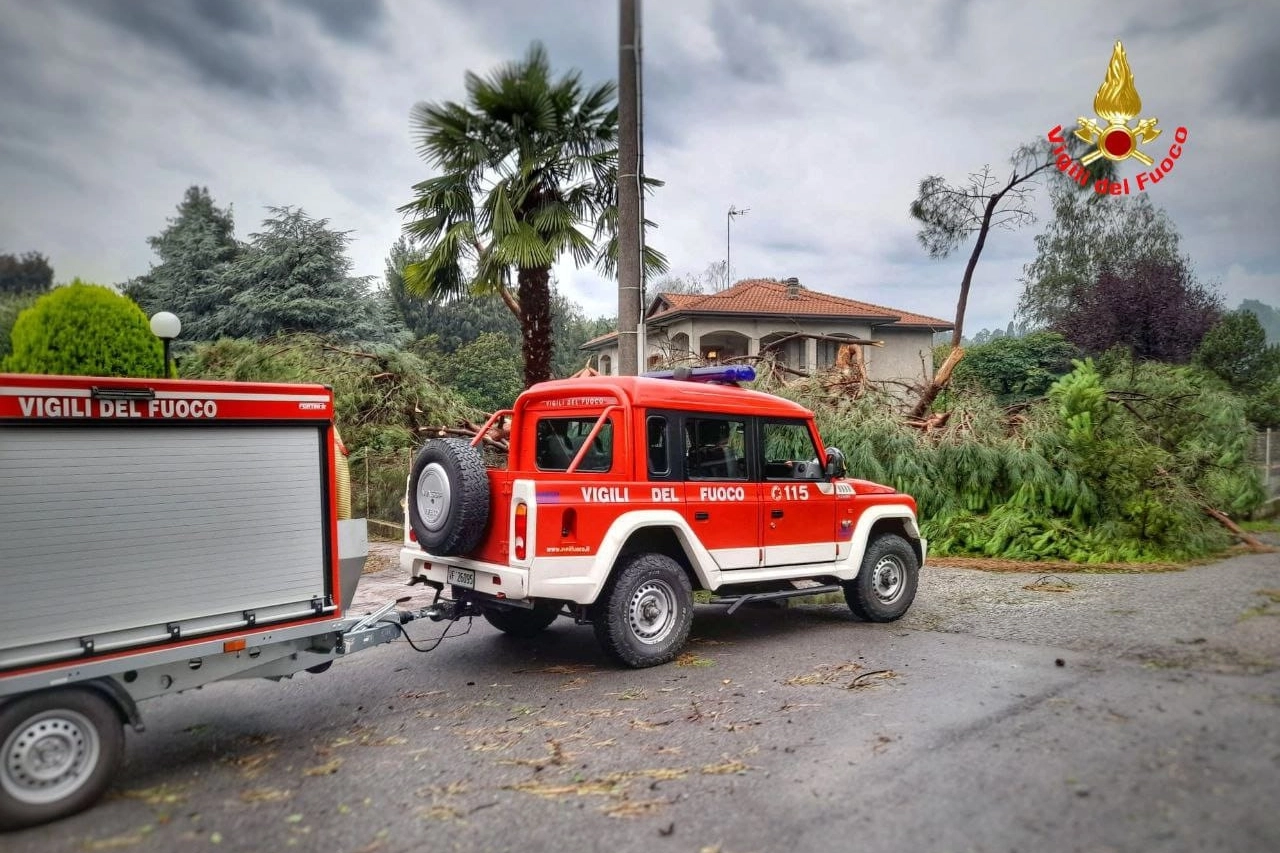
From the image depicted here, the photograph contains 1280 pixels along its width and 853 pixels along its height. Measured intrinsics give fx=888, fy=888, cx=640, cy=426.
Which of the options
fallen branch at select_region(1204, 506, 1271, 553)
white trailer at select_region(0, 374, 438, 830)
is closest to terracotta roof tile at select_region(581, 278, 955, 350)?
fallen branch at select_region(1204, 506, 1271, 553)

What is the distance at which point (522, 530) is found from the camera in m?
6.09

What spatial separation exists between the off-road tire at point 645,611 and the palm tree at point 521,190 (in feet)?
24.5

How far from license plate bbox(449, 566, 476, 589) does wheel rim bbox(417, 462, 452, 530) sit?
40 centimetres

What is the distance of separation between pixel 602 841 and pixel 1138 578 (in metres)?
8.36

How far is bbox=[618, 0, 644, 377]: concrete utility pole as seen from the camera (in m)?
9.66

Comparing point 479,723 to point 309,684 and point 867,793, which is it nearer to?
point 309,684

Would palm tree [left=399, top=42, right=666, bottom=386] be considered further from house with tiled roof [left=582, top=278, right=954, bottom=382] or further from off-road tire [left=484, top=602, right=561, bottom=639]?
house with tiled roof [left=582, top=278, right=954, bottom=382]

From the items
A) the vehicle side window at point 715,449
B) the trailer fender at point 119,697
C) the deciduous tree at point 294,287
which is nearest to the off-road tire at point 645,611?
the vehicle side window at point 715,449

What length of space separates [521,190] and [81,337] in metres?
7.13

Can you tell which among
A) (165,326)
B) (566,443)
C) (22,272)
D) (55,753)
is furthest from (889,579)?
(22,272)

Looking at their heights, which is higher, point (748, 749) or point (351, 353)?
point (351, 353)

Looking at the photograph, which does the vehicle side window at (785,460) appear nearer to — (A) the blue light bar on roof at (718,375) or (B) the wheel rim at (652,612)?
(A) the blue light bar on roof at (718,375)

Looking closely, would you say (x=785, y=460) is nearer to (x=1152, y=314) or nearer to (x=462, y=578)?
(x=462, y=578)

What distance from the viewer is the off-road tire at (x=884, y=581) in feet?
26.6
